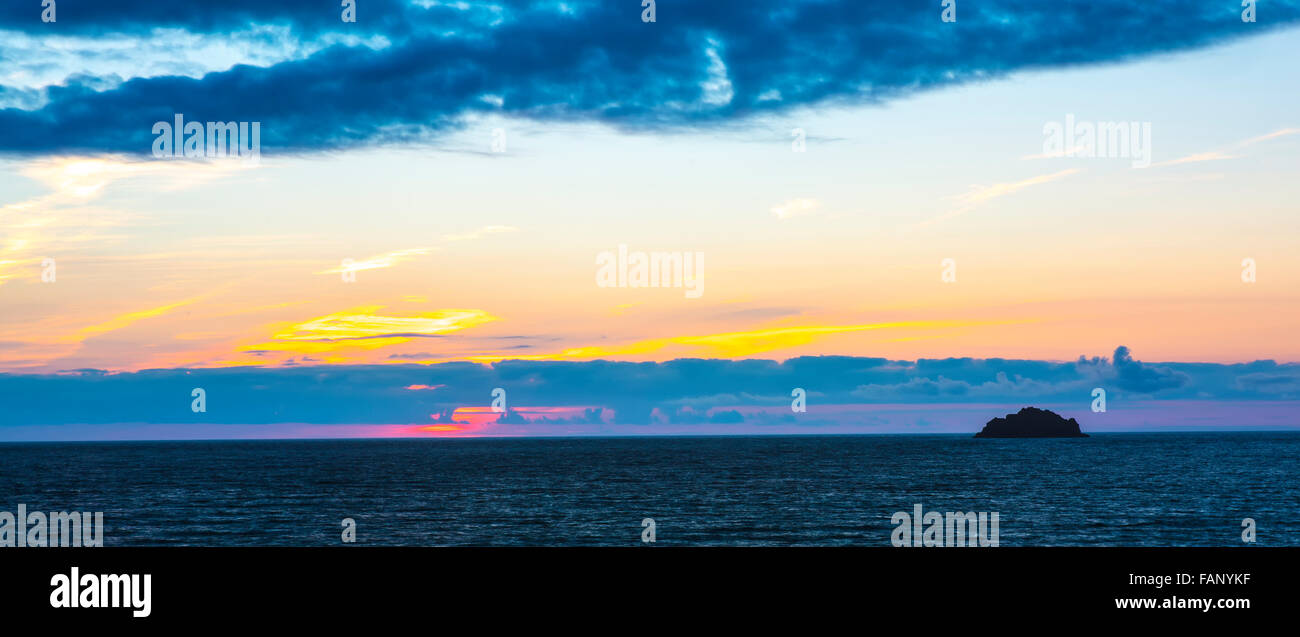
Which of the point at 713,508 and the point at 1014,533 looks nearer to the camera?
the point at 1014,533

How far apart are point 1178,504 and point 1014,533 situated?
2536 cm

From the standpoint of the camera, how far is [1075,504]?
223ft

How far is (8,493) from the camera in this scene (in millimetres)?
96625

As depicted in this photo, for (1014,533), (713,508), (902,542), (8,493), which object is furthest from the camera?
(8,493)
